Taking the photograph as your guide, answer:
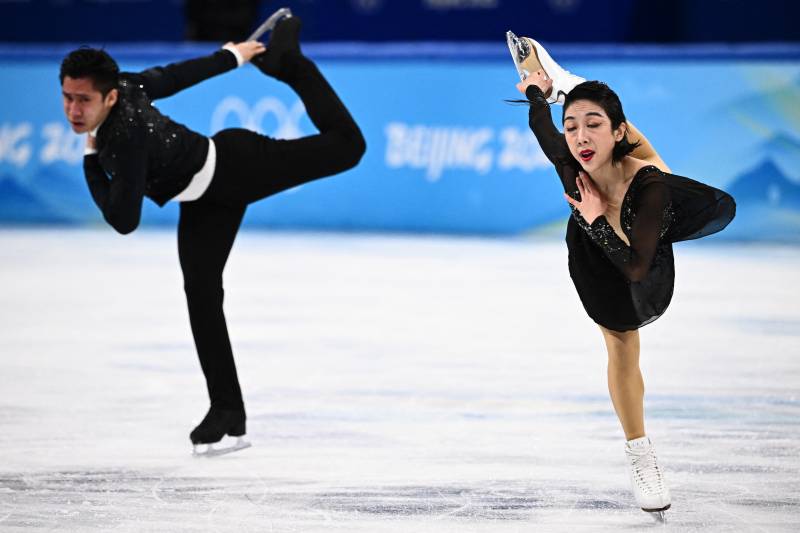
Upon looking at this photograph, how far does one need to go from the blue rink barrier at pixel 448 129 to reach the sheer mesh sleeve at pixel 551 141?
5.54 metres

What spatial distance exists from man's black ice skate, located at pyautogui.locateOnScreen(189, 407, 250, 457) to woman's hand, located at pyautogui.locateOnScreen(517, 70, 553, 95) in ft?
4.70

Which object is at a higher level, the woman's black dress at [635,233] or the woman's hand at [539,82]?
the woman's hand at [539,82]

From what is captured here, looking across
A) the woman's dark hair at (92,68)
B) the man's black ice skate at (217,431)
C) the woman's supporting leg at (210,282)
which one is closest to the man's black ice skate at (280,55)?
the woman's supporting leg at (210,282)

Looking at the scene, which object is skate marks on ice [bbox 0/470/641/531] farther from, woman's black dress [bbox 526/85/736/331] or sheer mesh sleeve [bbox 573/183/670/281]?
sheer mesh sleeve [bbox 573/183/670/281]

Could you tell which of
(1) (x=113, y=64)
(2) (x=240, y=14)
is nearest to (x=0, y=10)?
(2) (x=240, y=14)

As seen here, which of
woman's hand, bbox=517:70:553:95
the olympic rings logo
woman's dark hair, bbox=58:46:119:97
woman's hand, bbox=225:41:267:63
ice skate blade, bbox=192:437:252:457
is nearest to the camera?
woman's hand, bbox=517:70:553:95

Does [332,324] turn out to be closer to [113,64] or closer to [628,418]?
[113,64]

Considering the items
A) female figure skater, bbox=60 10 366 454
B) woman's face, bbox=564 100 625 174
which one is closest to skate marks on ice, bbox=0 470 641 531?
female figure skater, bbox=60 10 366 454

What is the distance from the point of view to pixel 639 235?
3193mm

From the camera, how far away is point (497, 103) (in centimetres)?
974

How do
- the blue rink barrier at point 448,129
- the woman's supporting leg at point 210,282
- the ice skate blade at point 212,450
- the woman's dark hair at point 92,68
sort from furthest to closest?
1. the blue rink barrier at point 448,129
2. the woman's supporting leg at point 210,282
3. the ice skate blade at point 212,450
4. the woman's dark hair at point 92,68

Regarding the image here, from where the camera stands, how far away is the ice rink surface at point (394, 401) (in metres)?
3.46

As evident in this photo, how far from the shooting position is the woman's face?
3.31 meters

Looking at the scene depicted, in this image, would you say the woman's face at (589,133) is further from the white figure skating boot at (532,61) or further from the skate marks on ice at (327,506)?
the skate marks on ice at (327,506)
